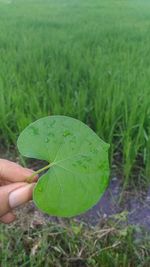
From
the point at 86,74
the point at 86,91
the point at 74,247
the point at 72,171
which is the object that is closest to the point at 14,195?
the point at 72,171

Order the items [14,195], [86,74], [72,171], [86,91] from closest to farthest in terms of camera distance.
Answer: [72,171]
[14,195]
[86,91]
[86,74]

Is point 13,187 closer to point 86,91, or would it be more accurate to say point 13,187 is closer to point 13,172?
point 13,172

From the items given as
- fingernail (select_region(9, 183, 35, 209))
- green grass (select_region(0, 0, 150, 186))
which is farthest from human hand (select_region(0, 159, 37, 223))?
green grass (select_region(0, 0, 150, 186))

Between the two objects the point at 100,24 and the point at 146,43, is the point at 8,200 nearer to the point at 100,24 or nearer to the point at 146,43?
the point at 146,43

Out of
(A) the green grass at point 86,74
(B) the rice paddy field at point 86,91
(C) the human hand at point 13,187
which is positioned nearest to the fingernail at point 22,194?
(C) the human hand at point 13,187

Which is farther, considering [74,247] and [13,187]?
[74,247]

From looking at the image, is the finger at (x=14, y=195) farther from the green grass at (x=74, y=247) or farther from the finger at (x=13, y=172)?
the green grass at (x=74, y=247)

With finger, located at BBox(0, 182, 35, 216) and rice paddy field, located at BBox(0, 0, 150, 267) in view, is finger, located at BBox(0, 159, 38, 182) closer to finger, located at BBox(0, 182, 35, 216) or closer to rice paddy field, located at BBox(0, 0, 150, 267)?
finger, located at BBox(0, 182, 35, 216)
